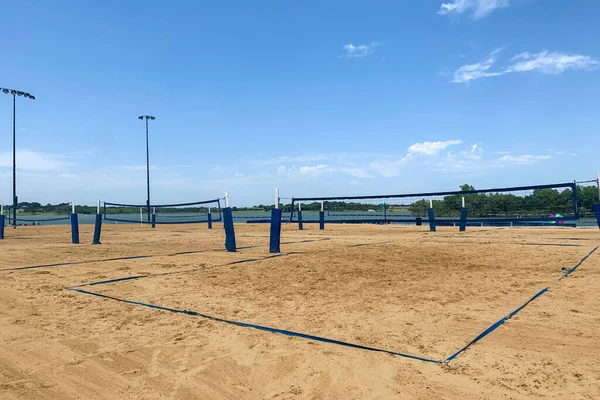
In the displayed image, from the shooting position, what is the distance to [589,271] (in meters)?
5.29

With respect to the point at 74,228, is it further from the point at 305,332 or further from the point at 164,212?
the point at 164,212

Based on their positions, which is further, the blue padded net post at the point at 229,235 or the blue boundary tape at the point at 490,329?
the blue padded net post at the point at 229,235

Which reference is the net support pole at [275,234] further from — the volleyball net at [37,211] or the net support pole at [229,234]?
the volleyball net at [37,211]

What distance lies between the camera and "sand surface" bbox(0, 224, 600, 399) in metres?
2.14

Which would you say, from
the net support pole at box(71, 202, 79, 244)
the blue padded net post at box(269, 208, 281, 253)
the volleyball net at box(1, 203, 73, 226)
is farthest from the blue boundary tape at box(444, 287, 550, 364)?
the volleyball net at box(1, 203, 73, 226)

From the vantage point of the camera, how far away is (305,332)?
9.89 ft

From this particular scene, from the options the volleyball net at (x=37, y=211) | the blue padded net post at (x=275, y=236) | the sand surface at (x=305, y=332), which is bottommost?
the sand surface at (x=305, y=332)

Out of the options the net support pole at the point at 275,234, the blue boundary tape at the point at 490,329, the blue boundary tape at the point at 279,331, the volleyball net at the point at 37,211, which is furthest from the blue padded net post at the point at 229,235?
the volleyball net at the point at 37,211

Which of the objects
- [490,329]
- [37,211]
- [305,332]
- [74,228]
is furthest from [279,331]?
[37,211]

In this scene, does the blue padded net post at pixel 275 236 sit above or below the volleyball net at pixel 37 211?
below

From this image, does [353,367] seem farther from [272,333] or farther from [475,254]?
[475,254]

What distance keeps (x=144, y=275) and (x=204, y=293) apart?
1.77 meters

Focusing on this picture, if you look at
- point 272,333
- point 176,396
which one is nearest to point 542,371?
point 272,333

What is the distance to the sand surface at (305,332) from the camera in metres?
2.14
